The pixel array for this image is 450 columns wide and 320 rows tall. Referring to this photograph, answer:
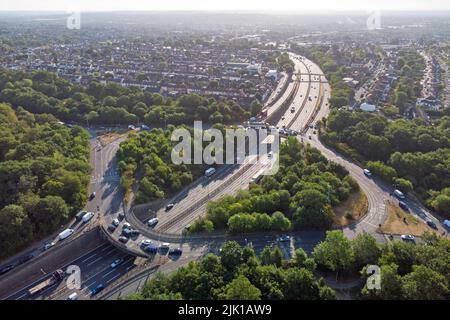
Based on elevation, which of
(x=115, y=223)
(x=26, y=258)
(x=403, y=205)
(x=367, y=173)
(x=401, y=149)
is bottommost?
(x=26, y=258)

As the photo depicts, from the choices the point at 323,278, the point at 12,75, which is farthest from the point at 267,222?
the point at 12,75

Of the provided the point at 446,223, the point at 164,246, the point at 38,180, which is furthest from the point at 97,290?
the point at 446,223

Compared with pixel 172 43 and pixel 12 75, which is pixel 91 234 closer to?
pixel 12 75

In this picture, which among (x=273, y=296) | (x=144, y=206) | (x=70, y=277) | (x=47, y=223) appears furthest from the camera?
(x=144, y=206)

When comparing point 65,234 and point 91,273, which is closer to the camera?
point 91,273

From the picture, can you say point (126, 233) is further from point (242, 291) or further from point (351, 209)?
point (351, 209)

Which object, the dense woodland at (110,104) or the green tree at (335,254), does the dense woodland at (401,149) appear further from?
the dense woodland at (110,104)

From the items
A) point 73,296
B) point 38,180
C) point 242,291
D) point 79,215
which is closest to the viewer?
point 242,291
